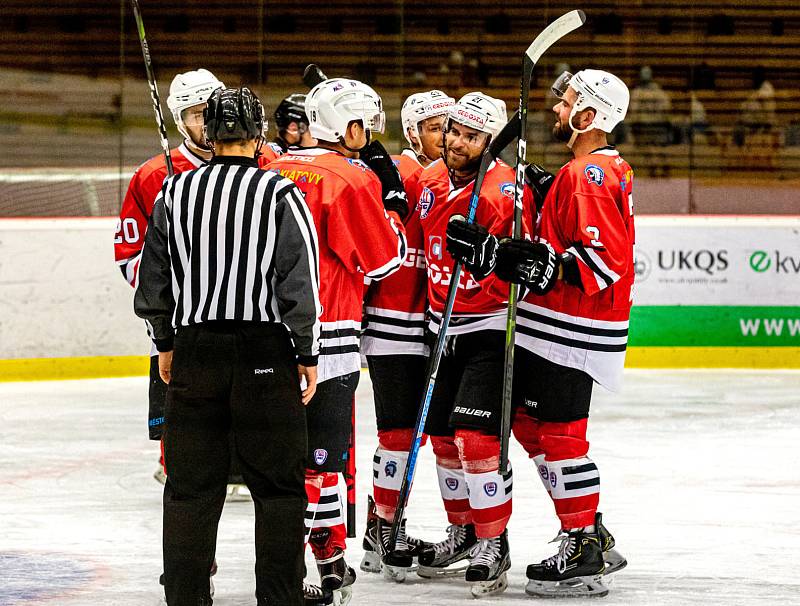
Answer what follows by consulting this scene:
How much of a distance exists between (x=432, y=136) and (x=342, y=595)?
1471 millimetres

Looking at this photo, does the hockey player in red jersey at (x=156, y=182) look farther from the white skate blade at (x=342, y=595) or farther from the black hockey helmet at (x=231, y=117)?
the black hockey helmet at (x=231, y=117)

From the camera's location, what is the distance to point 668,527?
4527mm

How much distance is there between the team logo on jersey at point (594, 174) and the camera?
3.65 meters

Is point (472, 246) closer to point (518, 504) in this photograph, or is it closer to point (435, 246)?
point (435, 246)

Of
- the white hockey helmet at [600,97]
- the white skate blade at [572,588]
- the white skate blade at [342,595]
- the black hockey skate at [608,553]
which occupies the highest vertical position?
the white hockey helmet at [600,97]

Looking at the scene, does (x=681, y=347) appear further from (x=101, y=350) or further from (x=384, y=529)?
(x=384, y=529)

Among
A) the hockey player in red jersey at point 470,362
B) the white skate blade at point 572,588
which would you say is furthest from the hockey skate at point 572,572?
the hockey player in red jersey at point 470,362

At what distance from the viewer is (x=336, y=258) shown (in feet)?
11.3

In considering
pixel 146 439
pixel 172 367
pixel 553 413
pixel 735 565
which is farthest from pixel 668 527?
pixel 146 439

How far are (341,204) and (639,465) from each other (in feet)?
8.75

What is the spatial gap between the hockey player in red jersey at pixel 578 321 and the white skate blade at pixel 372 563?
1.49 ft

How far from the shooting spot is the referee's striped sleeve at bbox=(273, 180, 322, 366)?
9.62ft

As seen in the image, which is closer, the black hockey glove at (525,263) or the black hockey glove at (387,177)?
the black hockey glove at (525,263)

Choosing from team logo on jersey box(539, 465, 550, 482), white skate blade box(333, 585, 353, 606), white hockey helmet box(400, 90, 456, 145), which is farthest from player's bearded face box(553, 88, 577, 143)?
white skate blade box(333, 585, 353, 606)
